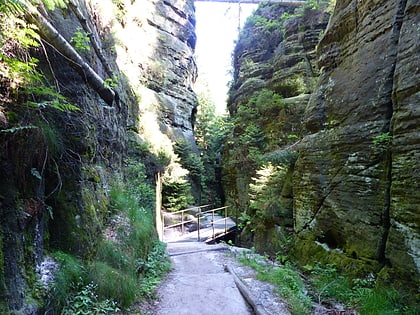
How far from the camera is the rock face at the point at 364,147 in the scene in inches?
167

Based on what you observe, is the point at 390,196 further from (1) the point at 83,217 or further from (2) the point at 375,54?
(1) the point at 83,217

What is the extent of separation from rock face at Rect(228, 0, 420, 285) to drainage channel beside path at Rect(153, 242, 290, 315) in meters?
2.05

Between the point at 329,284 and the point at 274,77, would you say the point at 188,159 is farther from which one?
the point at 329,284

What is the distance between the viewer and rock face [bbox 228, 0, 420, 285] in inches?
167

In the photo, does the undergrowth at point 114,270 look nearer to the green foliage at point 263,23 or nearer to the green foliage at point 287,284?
the green foliage at point 287,284

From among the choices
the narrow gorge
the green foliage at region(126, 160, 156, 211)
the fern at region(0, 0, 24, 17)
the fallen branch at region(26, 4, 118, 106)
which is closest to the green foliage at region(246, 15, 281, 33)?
the narrow gorge

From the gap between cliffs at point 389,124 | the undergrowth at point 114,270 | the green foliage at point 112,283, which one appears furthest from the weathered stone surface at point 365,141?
the green foliage at point 112,283

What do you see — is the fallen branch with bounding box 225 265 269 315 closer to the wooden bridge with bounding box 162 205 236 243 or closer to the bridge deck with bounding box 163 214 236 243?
the wooden bridge with bounding box 162 205 236 243

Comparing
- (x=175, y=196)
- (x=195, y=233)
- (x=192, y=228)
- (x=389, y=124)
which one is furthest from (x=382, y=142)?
(x=192, y=228)

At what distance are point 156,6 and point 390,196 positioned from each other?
65.7ft

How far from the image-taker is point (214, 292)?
4.72 meters

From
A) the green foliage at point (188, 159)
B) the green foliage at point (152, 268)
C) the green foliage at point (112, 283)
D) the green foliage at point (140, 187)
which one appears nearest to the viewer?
the green foliage at point (112, 283)

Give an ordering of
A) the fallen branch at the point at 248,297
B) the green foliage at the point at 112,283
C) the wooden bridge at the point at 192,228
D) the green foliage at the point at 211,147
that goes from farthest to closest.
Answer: the green foliage at the point at 211,147
the wooden bridge at the point at 192,228
the fallen branch at the point at 248,297
the green foliage at the point at 112,283

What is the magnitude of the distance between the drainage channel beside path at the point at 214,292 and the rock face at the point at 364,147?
6.73ft
